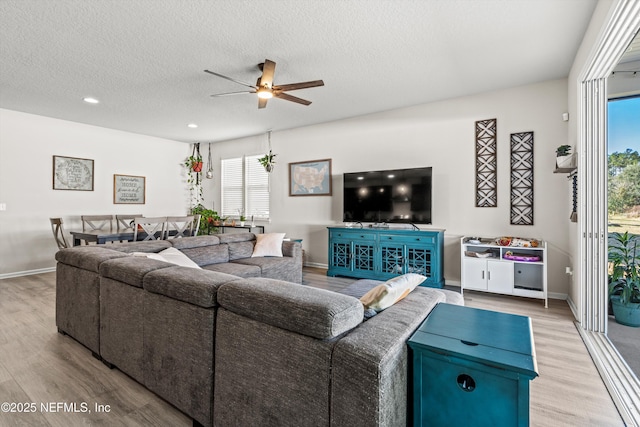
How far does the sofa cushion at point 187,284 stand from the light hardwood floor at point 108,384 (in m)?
0.67

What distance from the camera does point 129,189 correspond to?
250 inches

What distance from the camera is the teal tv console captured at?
163 inches

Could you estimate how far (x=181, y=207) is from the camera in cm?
738

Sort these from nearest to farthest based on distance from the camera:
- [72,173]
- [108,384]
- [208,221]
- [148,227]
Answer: [108,384], [148,227], [72,173], [208,221]

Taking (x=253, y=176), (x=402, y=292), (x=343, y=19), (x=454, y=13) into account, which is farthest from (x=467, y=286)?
(x=253, y=176)

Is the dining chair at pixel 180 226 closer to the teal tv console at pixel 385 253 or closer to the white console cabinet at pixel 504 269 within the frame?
the teal tv console at pixel 385 253

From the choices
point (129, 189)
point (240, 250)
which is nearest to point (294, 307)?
point (240, 250)

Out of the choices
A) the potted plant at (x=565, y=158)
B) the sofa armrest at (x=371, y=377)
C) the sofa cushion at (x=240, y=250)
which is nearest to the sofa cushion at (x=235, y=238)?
the sofa cushion at (x=240, y=250)

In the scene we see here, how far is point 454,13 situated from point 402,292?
2.26 meters

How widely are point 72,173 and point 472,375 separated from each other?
6.77 meters

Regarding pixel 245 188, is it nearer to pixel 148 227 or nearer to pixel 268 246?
pixel 148 227

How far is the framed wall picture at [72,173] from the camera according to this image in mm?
5367

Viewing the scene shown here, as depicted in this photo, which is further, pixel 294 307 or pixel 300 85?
pixel 300 85

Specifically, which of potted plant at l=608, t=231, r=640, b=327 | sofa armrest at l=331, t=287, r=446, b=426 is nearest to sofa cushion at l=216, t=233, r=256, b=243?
sofa armrest at l=331, t=287, r=446, b=426
